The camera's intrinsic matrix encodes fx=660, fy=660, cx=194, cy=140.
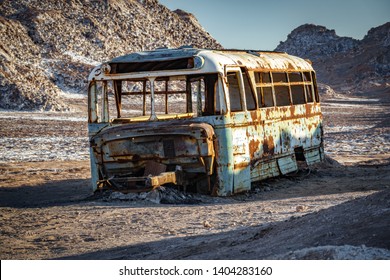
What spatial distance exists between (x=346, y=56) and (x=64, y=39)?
241 feet

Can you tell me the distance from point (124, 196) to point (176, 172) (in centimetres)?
97

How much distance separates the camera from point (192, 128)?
35.4ft

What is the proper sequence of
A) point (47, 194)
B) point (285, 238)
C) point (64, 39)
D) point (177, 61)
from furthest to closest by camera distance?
point (64, 39) → point (47, 194) → point (177, 61) → point (285, 238)

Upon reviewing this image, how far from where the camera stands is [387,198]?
23.1ft

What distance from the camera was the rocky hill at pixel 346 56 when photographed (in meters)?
106

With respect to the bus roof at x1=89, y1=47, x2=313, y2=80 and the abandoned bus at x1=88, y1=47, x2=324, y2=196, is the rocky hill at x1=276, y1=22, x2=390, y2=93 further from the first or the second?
the bus roof at x1=89, y1=47, x2=313, y2=80

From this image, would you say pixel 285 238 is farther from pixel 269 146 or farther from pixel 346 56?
pixel 346 56

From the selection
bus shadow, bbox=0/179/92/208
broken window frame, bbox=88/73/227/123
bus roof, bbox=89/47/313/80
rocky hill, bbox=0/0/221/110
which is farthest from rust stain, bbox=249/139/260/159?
rocky hill, bbox=0/0/221/110

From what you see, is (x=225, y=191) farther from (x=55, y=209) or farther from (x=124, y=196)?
(x=55, y=209)

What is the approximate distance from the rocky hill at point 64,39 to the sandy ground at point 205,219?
1241 inches

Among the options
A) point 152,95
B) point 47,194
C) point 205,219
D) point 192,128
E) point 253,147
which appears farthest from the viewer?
point 47,194

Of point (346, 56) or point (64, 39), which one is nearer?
point (64, 39)

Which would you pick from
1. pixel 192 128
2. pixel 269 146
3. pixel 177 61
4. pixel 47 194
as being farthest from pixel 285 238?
pixel 47 194
